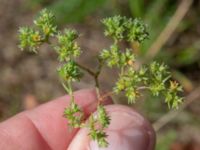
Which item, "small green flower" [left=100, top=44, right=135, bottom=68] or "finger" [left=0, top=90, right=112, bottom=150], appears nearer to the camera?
"small green flower" [left=100, top=44, right=135, bottom=68]

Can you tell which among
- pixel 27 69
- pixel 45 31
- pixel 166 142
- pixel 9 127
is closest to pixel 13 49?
pixel 27 69

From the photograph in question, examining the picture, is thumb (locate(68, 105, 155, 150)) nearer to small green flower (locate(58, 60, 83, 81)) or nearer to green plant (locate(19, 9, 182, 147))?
green plant (locate(19, 9, 182, 147))

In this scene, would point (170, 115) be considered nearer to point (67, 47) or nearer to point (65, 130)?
point (65, 130)

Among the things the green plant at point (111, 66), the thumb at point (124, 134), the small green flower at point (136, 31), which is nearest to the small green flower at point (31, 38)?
the green plant at point (111, 66)

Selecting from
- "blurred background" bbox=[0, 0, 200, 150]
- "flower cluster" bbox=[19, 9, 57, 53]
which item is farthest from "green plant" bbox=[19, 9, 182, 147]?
"blurred background" bbox=[0, 0, 200, 150]

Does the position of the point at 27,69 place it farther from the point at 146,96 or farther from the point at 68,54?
the point at 68,54

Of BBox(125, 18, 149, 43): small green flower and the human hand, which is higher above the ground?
BBox(125, 18, 149, 43): small green flower

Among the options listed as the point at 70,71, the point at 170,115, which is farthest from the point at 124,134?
the point at 170,115
